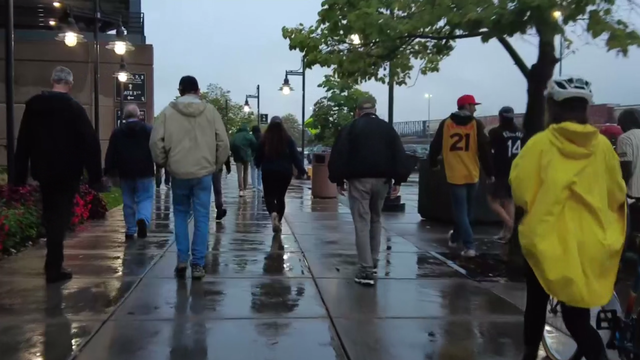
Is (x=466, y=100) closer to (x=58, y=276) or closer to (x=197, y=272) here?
(x=197, y=272)

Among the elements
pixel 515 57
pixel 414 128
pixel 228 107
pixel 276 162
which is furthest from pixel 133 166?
pixel 414 128

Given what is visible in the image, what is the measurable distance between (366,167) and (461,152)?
2.08 m

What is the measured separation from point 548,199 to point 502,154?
566cm

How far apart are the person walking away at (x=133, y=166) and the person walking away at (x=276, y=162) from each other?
1.63m

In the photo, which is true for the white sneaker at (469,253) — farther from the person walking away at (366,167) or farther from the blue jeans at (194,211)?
the blue jeans at (194,211)

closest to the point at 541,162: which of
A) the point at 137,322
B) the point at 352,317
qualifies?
the point at 352,317

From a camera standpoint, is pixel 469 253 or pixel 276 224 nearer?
pixel 469 253

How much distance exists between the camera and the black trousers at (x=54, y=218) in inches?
264

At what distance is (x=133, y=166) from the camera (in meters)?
9.53

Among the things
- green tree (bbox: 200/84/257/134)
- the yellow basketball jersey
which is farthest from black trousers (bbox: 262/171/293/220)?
green tree (bbox: 200/84/257/134)

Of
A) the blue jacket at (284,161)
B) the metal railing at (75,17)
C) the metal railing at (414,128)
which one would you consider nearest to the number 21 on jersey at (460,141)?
the blue jacket at (284,161)

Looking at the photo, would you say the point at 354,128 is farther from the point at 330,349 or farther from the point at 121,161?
the point at 121,161

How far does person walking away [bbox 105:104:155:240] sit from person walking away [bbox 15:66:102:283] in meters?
2.78

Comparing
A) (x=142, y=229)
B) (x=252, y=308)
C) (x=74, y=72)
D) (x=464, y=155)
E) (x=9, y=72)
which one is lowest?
(x=252, y=308)
